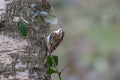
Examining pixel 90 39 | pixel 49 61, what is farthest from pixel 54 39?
pixel 90 39

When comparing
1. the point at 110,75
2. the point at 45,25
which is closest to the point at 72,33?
the point at 110,75

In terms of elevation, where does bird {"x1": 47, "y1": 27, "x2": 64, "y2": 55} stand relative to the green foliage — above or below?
above

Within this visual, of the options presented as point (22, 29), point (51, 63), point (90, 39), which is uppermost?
point (22, 29)

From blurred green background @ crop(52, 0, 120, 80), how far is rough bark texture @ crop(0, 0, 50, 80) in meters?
3.52

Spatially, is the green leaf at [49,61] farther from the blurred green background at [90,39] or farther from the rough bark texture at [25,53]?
the blurred green background at [90,39]

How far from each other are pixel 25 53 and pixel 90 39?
202 inches

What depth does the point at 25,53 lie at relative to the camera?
5.83 ft

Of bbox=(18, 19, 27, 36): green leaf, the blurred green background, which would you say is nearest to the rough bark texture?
bbox=(18, 19, 27, 36): green leaf

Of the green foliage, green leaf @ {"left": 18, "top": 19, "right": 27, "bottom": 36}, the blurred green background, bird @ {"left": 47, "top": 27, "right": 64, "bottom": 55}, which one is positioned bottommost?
the blurred green background

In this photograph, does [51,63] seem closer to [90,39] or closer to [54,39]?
[54,39]

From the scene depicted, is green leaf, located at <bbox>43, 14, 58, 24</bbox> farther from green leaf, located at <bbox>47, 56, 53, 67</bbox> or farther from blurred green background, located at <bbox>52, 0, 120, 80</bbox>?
blurred green background, located at <bbox>52, 0, 120, 80</bbox>

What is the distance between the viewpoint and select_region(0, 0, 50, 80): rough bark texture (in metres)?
1.76

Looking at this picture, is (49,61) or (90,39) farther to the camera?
(90,39)

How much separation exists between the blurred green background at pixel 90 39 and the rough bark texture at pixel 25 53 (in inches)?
138
